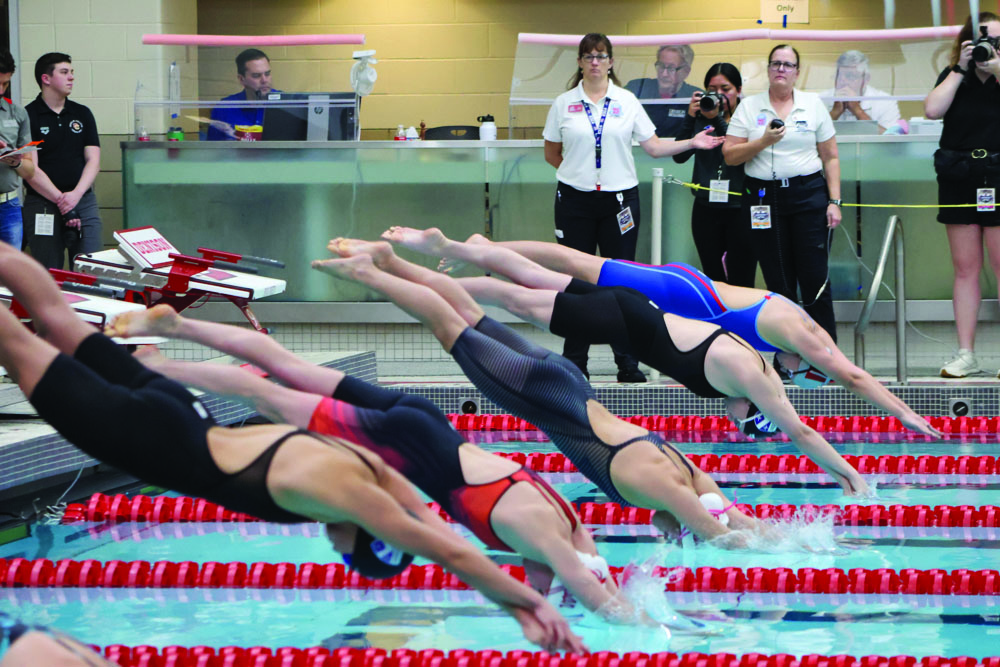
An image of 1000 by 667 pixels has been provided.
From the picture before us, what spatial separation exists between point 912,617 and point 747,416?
99 cm

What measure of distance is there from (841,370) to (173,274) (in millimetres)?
3270

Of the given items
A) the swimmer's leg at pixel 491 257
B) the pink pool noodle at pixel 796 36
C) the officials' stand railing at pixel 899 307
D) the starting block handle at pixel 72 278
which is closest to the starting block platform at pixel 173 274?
the starting block handle at pixel 72 278

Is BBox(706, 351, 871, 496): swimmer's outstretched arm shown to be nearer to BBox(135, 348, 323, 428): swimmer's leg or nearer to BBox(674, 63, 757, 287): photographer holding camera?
BBox(135, 348, 323, 428): swimmer's leg

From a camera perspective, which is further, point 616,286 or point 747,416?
Result: point 616,286

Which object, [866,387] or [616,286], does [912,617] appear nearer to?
[866,387]

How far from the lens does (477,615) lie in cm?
416

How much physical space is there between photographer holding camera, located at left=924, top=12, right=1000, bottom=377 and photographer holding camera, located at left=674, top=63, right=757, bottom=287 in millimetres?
1114

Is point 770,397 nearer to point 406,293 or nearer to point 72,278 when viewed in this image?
point 406,293

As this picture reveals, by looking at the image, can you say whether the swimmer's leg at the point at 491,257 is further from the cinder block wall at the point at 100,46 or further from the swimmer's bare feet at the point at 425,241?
the cinder block wall at the point at 100,46

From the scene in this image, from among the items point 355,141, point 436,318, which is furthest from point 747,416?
point 355,141

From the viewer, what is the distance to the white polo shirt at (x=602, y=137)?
684cm

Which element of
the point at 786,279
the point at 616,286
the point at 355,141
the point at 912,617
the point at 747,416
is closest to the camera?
the point at 912,617

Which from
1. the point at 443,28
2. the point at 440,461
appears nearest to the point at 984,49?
the point at 440,461

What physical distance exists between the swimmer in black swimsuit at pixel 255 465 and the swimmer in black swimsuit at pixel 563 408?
1182mm
